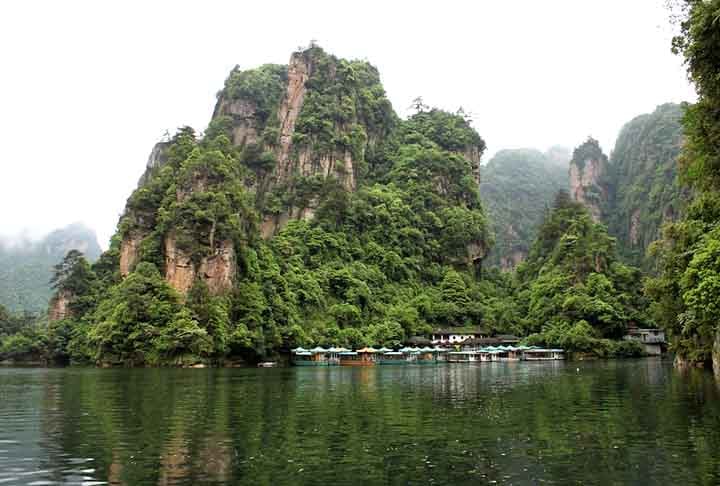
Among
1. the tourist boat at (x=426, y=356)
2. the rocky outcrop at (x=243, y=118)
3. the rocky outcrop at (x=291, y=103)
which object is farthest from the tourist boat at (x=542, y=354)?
the rocky outcrop at (x=243, y=118)

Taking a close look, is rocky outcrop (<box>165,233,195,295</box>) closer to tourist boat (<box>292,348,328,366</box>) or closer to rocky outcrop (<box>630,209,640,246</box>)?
tourist boat (<box>292,348,328,366</box>)

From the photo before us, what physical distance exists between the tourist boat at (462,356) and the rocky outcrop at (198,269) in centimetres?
3416

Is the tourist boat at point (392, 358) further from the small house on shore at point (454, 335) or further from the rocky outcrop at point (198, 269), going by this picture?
the rocky outcrop at point (198, 269)

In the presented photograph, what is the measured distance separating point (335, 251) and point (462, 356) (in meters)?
36.2

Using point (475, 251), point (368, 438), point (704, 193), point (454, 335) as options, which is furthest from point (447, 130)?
point (368, 438)

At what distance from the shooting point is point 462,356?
9738 cm

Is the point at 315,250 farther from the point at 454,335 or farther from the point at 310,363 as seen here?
the point at 310,363

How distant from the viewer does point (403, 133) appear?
161 metres

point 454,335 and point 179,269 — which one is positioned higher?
point 179,269

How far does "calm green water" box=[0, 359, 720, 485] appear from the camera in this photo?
16078 millimetres

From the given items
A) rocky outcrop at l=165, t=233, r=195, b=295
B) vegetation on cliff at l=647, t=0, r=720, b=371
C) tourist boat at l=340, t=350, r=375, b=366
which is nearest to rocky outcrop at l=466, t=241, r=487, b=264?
tourist boat at l=340, t=350, r=375, b=366

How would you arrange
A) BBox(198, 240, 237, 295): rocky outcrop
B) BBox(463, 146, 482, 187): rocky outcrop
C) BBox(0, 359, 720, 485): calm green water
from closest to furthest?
1. BBox(0, 359, 720, 485): calm green water
2. BBox(198, 240, 237, 295): rocky outcrop
3. BBox(463, 146, 482, 187): rocky outcrop

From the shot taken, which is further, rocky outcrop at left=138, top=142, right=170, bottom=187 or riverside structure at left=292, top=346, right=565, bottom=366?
rocky outcrop at left=138, top=142, right=170, bottom=187

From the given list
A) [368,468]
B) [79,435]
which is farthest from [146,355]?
[368,468]
